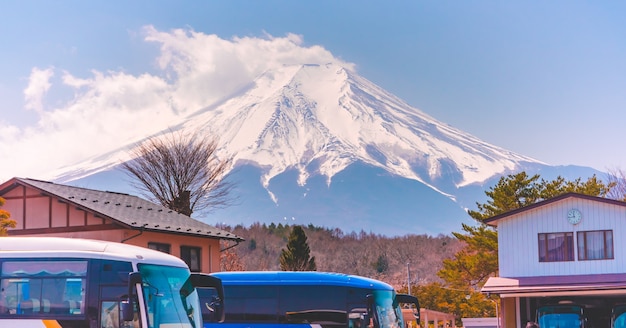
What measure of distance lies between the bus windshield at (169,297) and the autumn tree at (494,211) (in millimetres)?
36479

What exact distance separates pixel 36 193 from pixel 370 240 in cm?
6179

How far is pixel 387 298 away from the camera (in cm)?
2142

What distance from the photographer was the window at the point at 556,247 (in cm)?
3534

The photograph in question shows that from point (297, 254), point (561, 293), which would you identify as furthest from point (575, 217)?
point (297, 254)

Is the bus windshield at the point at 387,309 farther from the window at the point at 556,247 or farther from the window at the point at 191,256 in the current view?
the window at the point at 556,247

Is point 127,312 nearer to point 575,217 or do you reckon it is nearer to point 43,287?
point 43,287

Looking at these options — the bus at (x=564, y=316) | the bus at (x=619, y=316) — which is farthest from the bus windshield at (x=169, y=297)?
the bus at (x=564, y=316)

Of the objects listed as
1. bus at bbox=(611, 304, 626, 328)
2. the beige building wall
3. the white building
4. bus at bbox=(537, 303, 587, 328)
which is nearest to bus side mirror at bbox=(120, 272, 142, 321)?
the beige building wall

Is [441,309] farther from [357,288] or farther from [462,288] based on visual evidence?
[357,288]

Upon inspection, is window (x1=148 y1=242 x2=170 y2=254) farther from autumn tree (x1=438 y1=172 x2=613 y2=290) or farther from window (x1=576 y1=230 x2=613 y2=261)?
autumn tree (x1=438 y1=172 x2=613 y2=290)

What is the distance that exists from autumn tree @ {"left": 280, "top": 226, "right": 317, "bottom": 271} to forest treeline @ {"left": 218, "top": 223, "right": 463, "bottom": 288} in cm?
3167

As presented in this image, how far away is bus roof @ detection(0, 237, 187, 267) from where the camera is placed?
46.4ft

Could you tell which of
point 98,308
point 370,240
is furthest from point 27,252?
point 370,240

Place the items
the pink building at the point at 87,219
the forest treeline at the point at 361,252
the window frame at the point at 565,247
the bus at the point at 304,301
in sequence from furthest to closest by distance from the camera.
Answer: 1. the forest treeline at the point at 361,252
2. the window frame at the point at 565,247
3. the pink building at the point at 87,219
4. the bus at the point at 304,301
